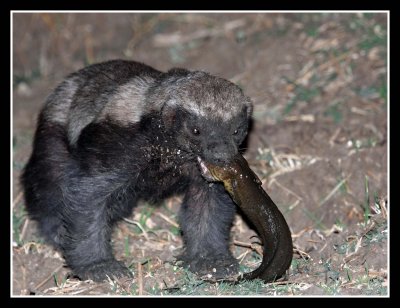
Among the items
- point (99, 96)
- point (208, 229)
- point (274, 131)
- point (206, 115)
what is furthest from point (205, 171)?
point (274, 131)

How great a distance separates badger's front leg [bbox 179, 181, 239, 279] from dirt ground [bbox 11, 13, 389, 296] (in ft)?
0.56

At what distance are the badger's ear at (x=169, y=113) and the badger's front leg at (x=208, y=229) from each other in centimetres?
73

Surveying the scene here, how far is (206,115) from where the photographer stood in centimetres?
573

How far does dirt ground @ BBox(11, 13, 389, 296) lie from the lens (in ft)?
20.7

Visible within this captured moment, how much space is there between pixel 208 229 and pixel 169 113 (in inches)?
48.8

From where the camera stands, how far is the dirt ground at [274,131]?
6320 millimetres

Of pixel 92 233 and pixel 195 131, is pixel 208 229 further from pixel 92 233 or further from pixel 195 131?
pixel 195 131

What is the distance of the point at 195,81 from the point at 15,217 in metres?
2.94

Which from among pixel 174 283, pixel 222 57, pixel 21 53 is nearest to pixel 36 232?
pixel 174 283

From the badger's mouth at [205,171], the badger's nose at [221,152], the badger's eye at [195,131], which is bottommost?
the badger's mouth at [205,171]

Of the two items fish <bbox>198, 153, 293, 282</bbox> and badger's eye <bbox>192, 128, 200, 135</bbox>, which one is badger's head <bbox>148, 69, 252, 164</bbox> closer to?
badger's eye <bbox>192, 128, 200, 135</bbox>

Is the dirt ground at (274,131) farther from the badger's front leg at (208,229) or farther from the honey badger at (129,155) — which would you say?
the honey badger at (129,155)

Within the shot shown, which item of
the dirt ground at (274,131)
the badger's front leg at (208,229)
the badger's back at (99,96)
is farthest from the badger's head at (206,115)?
the dirt ground at (274,131)

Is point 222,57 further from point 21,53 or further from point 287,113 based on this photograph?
point 21,53
